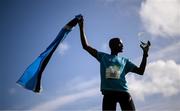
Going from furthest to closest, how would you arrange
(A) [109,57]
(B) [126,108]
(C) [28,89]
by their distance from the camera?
1. (C) [28,89]
2. (A) [109,57]
3. (B) [126,108]

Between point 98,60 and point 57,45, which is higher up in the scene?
point 57,45

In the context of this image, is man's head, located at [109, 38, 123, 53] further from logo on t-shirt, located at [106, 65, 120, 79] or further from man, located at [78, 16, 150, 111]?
logo on t-shirt, located at [106, 65, 120, 79]

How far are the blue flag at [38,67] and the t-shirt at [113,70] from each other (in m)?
1.67

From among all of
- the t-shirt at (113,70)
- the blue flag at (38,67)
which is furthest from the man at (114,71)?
the blue flag at (38,67)

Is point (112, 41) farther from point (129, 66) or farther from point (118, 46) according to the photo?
point (129, 66)

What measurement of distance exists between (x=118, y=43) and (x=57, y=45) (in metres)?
2.44

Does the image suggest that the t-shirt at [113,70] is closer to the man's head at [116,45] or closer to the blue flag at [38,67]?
the man's head at [116,45]

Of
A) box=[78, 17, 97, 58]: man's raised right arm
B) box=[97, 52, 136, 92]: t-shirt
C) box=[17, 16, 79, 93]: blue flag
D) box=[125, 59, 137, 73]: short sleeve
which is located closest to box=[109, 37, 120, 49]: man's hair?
box=[97, 52, 136, 92]: t-shirt

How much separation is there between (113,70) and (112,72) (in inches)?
2.6

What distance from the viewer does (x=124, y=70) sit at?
7.63 meters

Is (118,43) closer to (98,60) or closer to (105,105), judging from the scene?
(98,60)

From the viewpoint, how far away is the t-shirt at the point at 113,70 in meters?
7.06

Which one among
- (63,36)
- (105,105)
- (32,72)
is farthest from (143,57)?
(32,72)

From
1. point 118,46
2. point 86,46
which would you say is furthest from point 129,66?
point 86,46
